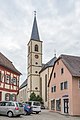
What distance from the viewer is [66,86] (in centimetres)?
3762

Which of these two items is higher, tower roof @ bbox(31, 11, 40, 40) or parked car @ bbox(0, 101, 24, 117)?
→ tower roof @ bbox(31, 11, 40, 40)

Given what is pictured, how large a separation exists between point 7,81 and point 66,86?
29.6 feet

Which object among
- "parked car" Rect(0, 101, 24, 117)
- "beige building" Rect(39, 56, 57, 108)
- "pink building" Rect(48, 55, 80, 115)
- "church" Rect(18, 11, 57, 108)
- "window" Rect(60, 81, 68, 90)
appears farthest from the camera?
"church" Rect(18, 11, 57, 108)

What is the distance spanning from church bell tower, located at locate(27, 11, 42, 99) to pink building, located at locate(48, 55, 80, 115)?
113 ft

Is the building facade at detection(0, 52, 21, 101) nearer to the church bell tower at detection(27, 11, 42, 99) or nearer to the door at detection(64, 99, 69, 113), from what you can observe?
the door at detection(64, 99, 69, 113)

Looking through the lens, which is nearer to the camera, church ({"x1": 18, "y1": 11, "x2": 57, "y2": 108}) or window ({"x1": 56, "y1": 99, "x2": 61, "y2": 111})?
window ({"x1": 56, "y1": 99, "x2": 61, "y2": 111})

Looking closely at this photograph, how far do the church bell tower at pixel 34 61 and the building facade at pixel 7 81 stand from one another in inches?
1526

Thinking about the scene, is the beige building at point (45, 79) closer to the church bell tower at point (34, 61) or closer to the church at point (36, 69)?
the church at point (36, 69)

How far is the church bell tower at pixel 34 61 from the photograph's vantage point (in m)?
79.9

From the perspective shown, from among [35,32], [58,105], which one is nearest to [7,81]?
[58,105]

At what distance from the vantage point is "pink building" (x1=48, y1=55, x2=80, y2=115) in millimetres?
35044

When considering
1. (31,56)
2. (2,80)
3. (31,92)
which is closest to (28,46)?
(31,56)

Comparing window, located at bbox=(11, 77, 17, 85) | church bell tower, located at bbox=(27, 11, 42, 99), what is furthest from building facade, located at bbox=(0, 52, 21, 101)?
church bell tower, located at bbox=(27, 11, 42, 99)

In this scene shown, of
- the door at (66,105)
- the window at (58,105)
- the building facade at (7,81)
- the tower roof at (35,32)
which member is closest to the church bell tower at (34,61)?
the tower roof at (35,32)
